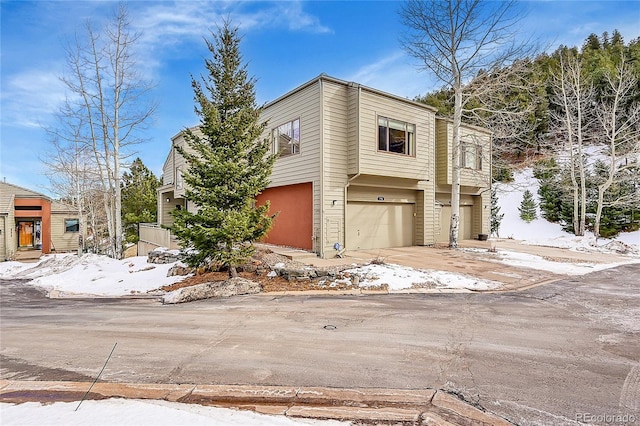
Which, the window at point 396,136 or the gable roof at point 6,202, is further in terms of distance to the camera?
the gable roof at point 6,202

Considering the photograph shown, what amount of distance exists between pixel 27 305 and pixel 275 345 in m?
7.82

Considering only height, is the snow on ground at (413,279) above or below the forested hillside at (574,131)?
below

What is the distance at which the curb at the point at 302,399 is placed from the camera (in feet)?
8.18

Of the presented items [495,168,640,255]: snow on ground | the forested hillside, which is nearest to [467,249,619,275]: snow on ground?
[495,168,640,255]: snow on ground

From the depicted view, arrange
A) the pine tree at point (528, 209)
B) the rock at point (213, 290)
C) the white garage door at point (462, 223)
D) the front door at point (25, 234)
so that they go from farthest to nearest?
the pine tree at point (528, 209) < the front door at point (25, 234) < the white garage door at point (462, 223) < the rock at point (213, 290)

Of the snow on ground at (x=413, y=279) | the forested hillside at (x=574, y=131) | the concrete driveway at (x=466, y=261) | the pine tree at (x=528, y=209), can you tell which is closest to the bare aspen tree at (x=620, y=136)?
the forested hillside at (x=574, y=131)

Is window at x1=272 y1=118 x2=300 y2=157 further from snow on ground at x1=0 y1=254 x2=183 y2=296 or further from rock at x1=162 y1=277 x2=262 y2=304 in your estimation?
snow on ground at x1=0 y1=254 x2=183 y2=296

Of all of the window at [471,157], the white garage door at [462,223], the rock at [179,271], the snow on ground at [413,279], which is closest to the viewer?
the snow on ground at [413,279]

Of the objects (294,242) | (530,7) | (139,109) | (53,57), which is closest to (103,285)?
(294,242)

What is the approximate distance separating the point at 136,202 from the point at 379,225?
18.6m

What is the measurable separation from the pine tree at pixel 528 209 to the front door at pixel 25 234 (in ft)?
129

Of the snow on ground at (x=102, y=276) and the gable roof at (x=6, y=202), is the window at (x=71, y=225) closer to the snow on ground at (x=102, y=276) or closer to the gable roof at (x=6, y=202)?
the gable roof at (x=6, y=202)

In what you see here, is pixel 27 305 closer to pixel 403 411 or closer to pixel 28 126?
pixel 403 411

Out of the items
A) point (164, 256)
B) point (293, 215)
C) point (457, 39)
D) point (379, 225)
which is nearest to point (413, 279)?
point (379, 225)
